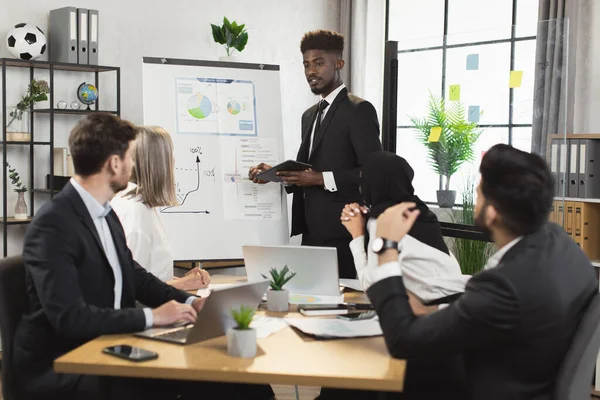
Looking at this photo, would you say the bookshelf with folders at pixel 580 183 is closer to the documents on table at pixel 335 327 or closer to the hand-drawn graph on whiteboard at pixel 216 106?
the hand-drawn graph on whiteboard at pixel 216 106

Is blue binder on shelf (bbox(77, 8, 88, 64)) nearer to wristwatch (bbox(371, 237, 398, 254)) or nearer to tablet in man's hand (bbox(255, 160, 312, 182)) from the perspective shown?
tablet in man's hand (bbox(255, 160, 312, 182))

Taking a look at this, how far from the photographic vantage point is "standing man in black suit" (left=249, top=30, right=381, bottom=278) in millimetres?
3709

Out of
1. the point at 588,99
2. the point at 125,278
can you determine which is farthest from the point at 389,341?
the point at 588,99

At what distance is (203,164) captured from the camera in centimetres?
423

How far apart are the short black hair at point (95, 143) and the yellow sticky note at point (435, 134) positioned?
2521 millimetres

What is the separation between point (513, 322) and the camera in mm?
1724

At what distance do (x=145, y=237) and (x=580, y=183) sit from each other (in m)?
2.51

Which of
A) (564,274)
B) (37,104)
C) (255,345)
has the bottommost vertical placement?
(255,345)

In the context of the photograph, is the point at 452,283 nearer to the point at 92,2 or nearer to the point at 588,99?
the point at 588,99

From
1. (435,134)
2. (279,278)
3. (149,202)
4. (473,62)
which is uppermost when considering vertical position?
(473,62)

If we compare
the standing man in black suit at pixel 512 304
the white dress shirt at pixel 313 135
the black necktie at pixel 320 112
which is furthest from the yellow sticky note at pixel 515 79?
the standing man in black suit at pixel 512 304

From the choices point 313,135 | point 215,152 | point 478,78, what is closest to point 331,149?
point 313,135

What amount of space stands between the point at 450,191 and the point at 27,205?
8.43 ft

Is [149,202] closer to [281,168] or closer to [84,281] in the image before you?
[84,281]
